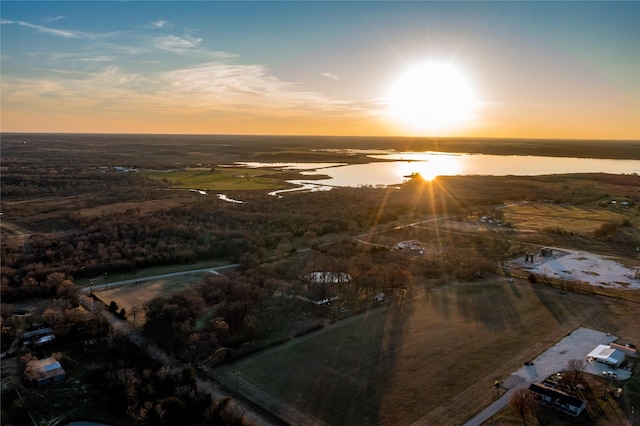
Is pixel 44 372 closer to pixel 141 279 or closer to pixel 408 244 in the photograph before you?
pixel 141 279

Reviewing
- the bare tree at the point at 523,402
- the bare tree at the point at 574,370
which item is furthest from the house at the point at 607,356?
the bare tree at the point at 523,402

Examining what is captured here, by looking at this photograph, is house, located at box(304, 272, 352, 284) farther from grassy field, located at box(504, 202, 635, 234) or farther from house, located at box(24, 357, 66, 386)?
grassy field, located at box(504, 202, 635, 234)

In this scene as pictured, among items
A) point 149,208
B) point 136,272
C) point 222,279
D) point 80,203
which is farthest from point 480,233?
point 80,203

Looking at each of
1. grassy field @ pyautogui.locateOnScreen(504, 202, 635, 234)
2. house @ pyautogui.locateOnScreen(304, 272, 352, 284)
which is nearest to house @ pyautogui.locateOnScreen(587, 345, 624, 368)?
house @ pyautogui.locateOnScreen(304, 272, 352, 284)

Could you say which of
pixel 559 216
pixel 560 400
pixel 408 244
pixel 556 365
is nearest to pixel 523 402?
pixel 560 400

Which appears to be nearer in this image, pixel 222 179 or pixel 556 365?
pixel 556 365
